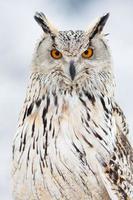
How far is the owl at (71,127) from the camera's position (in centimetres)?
483

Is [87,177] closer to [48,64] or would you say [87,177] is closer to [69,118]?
[69,118]

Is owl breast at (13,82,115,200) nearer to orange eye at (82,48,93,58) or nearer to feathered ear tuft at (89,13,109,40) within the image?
orange eye at (82,48,93,58)

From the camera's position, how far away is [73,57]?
16.1 feet

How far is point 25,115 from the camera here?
16.8ft

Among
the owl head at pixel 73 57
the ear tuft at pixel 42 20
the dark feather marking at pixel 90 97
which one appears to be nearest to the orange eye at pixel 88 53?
the owl head at pixel 73 57

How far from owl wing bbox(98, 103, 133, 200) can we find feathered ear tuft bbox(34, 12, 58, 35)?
85cm

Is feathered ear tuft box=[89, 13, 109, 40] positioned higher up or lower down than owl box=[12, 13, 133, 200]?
higher up

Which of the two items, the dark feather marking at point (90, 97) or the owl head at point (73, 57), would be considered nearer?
the owl head at point (73, 57)

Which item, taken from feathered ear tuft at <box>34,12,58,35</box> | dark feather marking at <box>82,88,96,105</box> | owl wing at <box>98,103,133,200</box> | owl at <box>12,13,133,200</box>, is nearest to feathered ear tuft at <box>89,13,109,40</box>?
owl at <box>12,13,133,200</box>

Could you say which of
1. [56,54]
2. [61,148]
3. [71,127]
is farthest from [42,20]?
[61,148]

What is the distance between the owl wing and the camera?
16.1 ft

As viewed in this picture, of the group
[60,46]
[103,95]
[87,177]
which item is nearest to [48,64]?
[60,46]

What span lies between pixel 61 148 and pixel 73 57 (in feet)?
2.39

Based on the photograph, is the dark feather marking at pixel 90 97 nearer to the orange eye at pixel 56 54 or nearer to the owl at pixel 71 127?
the owl at pixel 71 127
